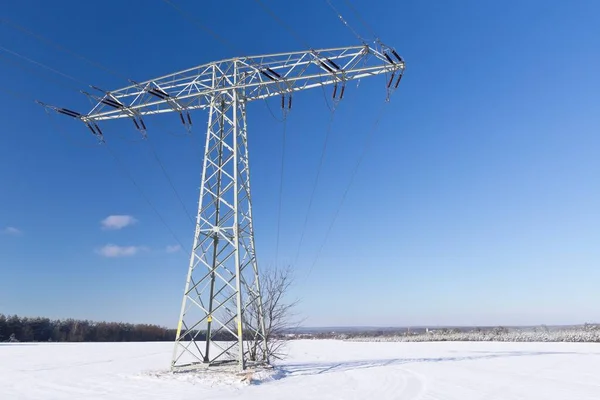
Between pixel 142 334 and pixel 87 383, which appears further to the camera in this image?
pixel 142 334

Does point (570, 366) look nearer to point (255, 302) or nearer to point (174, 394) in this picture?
point (255, 302)

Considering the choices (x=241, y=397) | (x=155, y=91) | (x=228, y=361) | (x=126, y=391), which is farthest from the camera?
(x=228, y=361)

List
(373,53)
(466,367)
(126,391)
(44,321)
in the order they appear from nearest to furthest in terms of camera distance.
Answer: (126,391) < (373,53) < (466,367) < (44,321)

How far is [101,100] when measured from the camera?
14578 millimetres

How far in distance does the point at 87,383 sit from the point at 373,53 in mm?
14374

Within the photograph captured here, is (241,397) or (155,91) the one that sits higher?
(155,91)

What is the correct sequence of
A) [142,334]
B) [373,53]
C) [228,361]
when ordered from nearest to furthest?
[373,53] → [228,361] → [142,334]

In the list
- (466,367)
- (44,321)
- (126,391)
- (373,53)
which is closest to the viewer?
(126,391)

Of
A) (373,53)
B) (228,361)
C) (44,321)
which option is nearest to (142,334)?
(44,321)

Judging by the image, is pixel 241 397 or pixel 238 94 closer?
pixel 241 397

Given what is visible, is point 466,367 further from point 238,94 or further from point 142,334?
point 142,334

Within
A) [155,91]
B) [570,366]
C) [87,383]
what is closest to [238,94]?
[155,91]

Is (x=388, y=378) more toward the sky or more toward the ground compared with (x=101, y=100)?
more toward the ground

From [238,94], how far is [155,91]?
10.3ft
